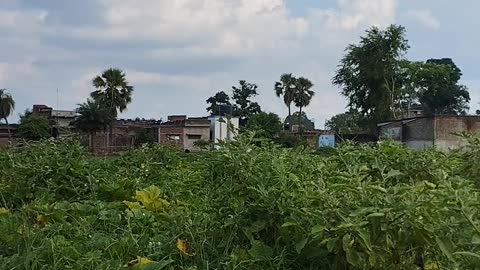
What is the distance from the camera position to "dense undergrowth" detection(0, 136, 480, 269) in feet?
5.85

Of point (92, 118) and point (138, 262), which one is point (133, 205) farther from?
point (92, 118)

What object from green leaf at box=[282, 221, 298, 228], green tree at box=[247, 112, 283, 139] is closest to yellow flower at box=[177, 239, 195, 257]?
green leaf at box=[282, 221, 298, 228]

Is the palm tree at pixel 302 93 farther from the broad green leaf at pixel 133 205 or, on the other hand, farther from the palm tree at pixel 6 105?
the broad green leaf at pixel 133 205

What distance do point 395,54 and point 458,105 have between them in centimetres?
1384

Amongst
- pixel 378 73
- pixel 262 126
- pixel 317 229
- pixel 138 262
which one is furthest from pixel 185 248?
pixel 378 73

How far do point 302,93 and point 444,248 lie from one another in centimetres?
4953

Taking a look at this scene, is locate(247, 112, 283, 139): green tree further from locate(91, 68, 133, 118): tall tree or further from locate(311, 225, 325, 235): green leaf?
locate(91, 68, 133, 118): tall tree

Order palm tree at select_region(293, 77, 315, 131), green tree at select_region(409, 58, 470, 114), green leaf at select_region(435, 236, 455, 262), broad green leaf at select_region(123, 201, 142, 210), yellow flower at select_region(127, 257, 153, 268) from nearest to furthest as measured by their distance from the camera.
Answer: green leaf at select_region(435, 236, 455, 262) → yellow flower at select_region(127, 257, 153, 268) → broad green leaf at select_region(123, 201, 142, 210) → green tree at select_region(409, 58, 470, 114) → palm tree at select_region(293, 77, 315, 131)

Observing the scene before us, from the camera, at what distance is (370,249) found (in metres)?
1.77

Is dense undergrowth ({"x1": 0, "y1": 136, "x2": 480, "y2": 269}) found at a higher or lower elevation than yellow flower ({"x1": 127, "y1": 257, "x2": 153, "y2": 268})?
higher

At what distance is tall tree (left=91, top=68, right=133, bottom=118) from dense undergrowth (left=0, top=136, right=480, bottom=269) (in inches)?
1590

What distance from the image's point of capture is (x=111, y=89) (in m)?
43.8

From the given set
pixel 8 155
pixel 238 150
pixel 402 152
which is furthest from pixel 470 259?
pixel 8 155

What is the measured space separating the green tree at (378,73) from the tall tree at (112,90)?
52.3 ft
